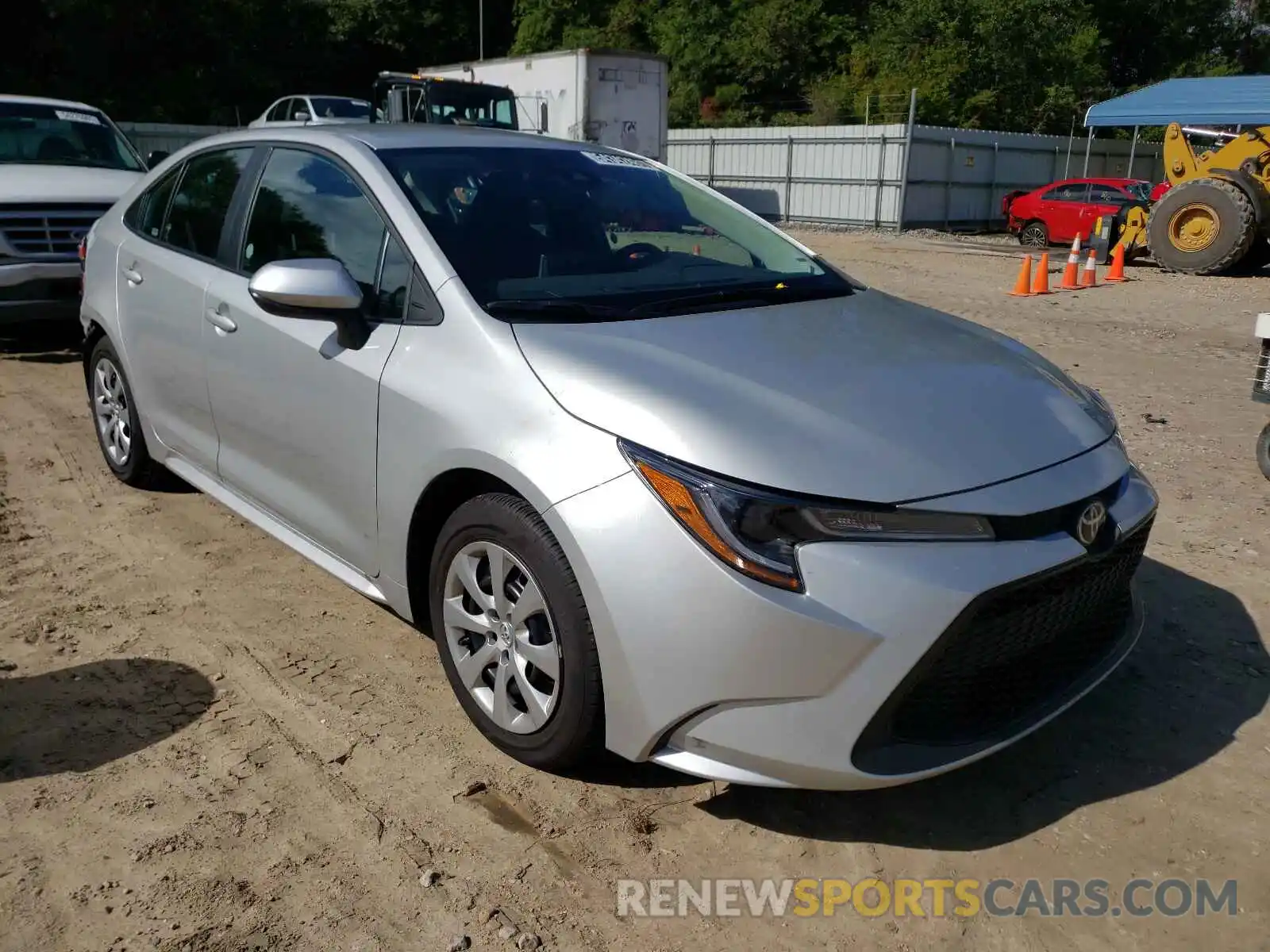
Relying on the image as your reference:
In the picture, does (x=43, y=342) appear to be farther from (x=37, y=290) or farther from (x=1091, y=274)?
(x=1091, y=274)

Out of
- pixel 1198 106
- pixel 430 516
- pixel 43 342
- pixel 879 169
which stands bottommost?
pixel 43 342

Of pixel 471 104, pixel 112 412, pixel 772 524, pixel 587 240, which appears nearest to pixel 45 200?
pixel 112 412

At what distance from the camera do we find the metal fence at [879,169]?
2520cm

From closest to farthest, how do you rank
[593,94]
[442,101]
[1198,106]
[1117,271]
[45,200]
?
[45,200], [1117,271], [442,101], [593,94], [1198,106]

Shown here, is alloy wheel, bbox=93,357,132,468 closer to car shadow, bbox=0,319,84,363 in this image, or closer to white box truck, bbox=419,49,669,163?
car shadow, bbox=0,319,84,363

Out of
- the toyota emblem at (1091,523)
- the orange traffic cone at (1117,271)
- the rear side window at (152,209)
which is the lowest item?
the orange traffic cone at (1117,271)

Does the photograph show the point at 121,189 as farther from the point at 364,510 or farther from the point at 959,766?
the point at 959,766

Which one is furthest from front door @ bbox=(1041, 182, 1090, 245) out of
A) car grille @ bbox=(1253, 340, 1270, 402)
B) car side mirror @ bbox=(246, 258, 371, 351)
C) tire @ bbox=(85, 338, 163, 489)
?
car side mirror @ bbox=(246, 258, 371, 351)

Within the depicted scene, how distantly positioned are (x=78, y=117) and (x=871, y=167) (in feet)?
65.0

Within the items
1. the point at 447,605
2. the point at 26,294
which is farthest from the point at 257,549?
the point at 26,294

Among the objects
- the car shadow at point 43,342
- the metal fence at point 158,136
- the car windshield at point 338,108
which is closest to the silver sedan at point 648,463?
the car shadow at point 43,342

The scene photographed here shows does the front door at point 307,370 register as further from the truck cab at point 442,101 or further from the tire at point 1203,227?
the tire at point 1203,227

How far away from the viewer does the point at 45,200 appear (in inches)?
298

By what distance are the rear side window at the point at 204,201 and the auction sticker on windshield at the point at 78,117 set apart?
5502 millimetres
